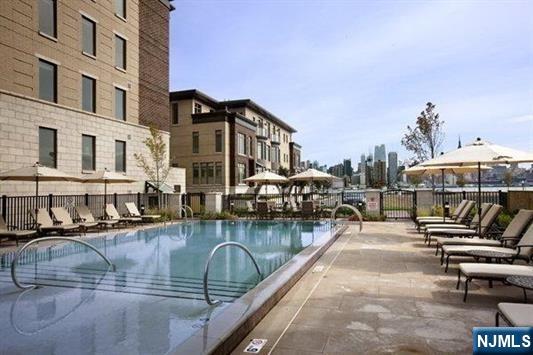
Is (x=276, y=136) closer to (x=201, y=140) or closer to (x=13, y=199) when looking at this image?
(x=201, y=140)

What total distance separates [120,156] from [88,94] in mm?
4230

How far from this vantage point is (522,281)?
4.98 meters

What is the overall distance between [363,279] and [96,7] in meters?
22.2

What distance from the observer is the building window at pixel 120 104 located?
2402 cm

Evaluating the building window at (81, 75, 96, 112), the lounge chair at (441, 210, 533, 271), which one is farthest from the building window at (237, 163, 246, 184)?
the lounge chair at (441, 210, 533, 271)

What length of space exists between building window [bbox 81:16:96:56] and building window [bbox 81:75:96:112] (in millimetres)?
1549

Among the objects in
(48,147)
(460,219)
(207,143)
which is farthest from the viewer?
(207,143)

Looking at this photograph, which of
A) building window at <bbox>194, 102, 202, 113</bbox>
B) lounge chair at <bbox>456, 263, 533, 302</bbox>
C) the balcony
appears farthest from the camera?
the balcony

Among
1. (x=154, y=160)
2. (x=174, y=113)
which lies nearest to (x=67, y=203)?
(x=154, y=160)

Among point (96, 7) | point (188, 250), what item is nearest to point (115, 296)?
point (188, 250)

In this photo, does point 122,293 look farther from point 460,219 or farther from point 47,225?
point 460,219

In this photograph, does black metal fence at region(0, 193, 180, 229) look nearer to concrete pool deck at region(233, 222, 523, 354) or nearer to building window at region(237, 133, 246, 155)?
concrete pool deck at region(233, 222, 523, 354)

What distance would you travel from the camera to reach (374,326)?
462cm

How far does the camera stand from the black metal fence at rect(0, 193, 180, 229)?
15727mm
